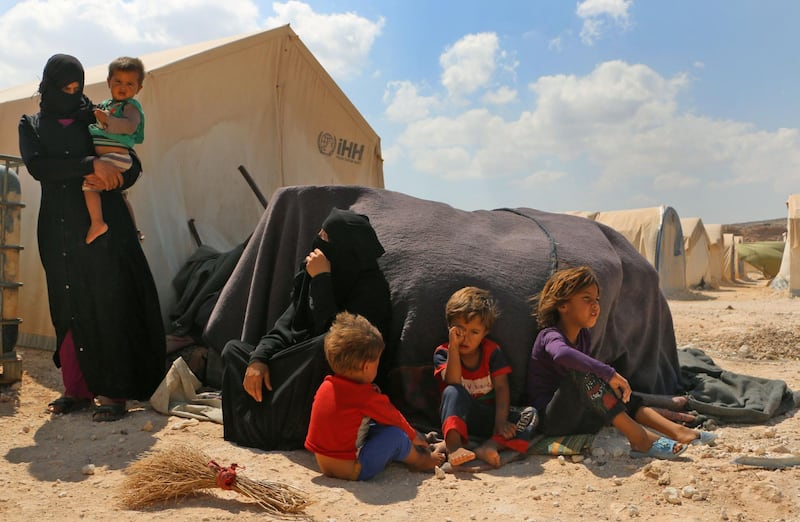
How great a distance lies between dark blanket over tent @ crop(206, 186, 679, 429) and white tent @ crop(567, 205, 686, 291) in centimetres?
1152

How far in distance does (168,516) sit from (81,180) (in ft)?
6.33

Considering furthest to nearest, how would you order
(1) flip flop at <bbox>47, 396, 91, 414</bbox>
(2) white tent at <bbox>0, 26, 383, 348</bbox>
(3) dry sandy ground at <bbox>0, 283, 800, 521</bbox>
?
(2) white tent at <bbox>0, 26, 383, 348</bbox> < (1) flip flop at <bbox>47, 396, 91, 414</bbox> < (3) dry sandy ground at <bbox>0, 283, 800, 521</bbox>

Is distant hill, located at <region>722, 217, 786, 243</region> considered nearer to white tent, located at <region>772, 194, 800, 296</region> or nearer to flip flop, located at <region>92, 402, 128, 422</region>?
white tent, located at <region>772, 194, 800, 296</region>

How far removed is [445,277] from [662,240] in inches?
510

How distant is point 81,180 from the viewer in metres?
3.56

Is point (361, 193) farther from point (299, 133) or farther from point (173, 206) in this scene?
point (299, 133)

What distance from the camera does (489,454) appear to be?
9.46 ft

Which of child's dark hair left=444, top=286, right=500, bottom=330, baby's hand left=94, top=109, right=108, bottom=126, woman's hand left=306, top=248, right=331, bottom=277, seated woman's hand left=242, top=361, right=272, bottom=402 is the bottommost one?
seated woman's hand left=242, top=361, right=272, bottom=402

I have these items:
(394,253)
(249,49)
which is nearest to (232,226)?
(249,49)

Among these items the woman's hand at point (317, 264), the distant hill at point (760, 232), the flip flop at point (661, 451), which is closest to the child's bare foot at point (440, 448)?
the flip flop at point (661, 451)

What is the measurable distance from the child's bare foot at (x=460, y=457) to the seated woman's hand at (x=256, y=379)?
0.85 m

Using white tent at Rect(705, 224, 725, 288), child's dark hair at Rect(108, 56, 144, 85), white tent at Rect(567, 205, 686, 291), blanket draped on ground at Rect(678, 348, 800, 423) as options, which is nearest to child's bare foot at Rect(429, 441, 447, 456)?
blanket draped on ground at Rect(678, 348, 800, 423)

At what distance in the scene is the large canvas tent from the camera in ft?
57.3

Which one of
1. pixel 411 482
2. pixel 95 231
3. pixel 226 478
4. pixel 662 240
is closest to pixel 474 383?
pixel 411 482
